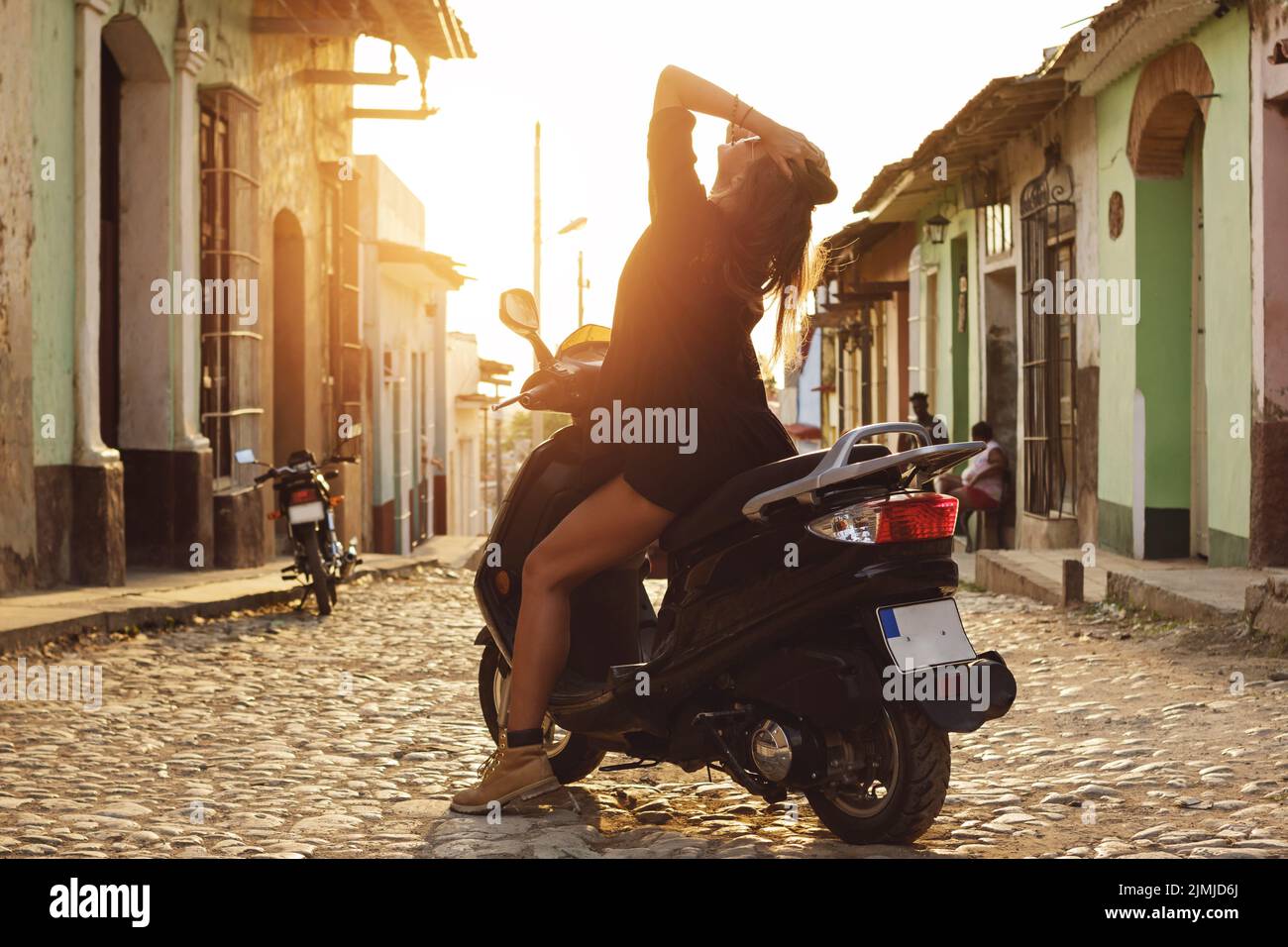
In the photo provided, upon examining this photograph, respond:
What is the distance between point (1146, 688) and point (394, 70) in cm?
1191

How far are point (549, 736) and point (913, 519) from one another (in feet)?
5.19

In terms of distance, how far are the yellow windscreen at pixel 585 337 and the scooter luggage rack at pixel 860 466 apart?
3.36 ft

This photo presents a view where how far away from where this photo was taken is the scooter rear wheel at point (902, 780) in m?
3.82

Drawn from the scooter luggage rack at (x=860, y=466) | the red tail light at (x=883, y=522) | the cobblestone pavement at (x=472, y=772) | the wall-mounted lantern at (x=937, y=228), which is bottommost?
the cobblestone pavement at (x=472, y=772)

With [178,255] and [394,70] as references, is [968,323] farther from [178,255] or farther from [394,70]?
[178,255]

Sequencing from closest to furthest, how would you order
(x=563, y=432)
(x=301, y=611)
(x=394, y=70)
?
(x=563, y=432), (x=301, y=611), (x=394, y=70)

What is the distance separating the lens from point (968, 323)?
59.8 ft

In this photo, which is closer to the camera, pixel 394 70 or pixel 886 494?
pixel 886 494

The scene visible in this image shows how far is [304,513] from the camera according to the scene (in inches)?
420

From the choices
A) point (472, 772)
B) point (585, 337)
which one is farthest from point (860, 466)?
point (472, 772)

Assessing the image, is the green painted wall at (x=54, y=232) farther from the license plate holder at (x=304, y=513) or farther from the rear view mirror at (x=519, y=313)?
the rear view mirror at (x=519, y=313)

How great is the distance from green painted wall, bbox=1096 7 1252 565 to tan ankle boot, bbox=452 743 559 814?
20.7 feet

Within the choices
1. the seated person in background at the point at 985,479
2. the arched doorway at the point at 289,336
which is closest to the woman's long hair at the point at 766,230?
the seated person in background at the point at 985,479
